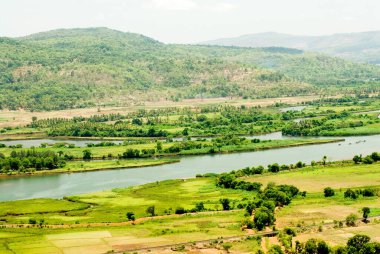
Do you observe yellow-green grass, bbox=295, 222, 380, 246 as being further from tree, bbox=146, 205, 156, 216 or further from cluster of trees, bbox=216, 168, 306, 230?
tree, bbox=146, 205, 156, 216

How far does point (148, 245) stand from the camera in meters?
63.8

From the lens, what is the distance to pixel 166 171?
11125cm

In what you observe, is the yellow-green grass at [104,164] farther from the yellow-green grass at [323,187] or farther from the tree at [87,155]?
the yellow-green grass at [323,187]

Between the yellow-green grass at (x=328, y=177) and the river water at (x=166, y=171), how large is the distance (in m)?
10.9

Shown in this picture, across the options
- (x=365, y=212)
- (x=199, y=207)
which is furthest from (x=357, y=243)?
(x=199, y=207)

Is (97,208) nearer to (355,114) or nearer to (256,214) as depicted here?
(256,214)

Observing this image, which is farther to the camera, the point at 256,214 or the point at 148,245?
the point at 256,214

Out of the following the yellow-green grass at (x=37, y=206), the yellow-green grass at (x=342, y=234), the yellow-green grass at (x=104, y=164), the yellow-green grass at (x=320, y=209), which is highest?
A: the yellow-green grass at (x=104, y=164)

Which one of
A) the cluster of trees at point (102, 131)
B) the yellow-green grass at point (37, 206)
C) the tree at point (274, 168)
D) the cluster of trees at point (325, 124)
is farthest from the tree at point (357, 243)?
the cluster of trees at point (102, 131)

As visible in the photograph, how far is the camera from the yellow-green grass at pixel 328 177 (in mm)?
91188

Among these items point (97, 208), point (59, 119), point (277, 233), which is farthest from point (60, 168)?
point (59, 119)

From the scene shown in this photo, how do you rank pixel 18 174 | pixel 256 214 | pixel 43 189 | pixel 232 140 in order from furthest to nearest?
1. pixel 232 140
2. pixel 18 174
3. pixel 43 189
4. pixel 256 214

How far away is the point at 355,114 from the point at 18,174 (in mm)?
108637

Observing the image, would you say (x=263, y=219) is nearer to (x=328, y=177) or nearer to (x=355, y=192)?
(x=355, y=192)
